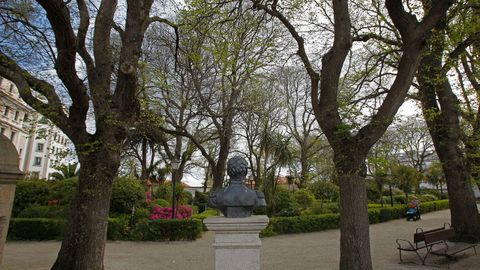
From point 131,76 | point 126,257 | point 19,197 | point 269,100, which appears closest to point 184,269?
point 126,257

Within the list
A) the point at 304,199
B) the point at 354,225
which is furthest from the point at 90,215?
the point at 304,199

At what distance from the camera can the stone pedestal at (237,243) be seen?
3.41 meters

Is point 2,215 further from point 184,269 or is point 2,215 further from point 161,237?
point 161,237

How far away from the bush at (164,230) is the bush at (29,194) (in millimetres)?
6233

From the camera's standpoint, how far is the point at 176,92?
18.2m

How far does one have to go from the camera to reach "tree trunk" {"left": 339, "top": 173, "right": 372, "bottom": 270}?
18.9 ft

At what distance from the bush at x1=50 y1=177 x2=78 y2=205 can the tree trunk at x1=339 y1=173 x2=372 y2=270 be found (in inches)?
521

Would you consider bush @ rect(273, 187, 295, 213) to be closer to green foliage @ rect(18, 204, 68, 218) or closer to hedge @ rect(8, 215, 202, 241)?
hedge @ rect(8, 215, 202, 241)

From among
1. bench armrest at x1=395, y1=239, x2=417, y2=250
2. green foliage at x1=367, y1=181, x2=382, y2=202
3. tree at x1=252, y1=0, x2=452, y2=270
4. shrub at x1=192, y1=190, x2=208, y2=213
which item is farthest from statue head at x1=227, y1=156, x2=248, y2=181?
green foliage at x1=367, y1=181, x2=382, y2=202

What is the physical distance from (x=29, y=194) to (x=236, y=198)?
15.6m

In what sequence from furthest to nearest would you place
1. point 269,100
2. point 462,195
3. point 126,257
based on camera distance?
1. point 269,100
2. point 462,195
3. point 126,257

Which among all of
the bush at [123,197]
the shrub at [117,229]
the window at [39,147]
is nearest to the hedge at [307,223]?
the shrub at [117,229]

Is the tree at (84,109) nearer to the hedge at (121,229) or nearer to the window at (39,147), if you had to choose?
the hedge at (121,229)

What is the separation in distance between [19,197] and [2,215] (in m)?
11.7
